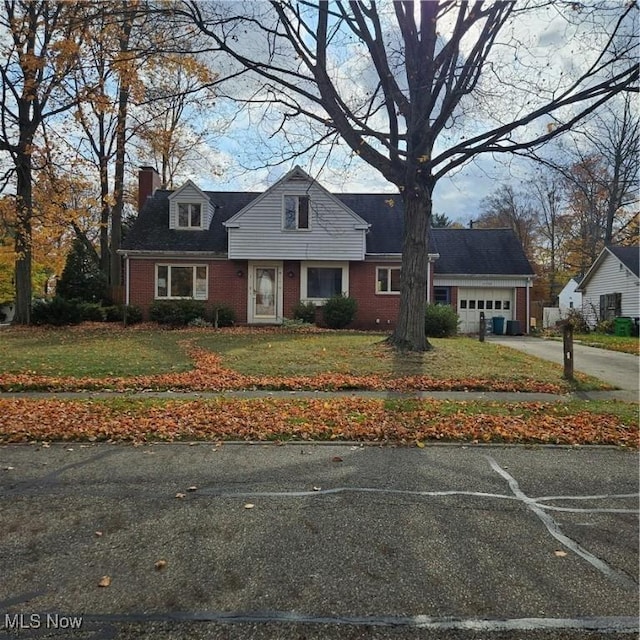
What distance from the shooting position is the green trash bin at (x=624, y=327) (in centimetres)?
2383

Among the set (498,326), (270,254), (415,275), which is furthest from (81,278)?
(498,326)

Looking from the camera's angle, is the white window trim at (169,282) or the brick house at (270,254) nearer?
the brick house at (270,254)

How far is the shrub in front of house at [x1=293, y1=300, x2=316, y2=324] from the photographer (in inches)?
821

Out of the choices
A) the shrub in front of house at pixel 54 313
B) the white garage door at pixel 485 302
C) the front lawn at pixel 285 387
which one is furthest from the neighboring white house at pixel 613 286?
the shrub in front of house at pixel 54 313

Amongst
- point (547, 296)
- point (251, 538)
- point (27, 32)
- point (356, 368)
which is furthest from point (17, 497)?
point (547, 296)

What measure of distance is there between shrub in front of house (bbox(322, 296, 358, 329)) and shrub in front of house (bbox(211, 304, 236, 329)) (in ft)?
13.1

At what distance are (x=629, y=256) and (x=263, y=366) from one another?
25.4m

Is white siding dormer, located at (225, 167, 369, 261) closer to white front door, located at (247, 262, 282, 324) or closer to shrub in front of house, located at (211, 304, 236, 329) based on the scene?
white front door, located at (247, 262, 282, 324)

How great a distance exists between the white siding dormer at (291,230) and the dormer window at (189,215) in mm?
2645

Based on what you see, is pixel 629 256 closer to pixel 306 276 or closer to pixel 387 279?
pixel 387 279

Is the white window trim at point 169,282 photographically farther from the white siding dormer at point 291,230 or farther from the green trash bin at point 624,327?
the green trash bin at point 624,327

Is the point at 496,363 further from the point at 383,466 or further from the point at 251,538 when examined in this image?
the point at 251,538

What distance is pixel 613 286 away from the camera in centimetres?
2783

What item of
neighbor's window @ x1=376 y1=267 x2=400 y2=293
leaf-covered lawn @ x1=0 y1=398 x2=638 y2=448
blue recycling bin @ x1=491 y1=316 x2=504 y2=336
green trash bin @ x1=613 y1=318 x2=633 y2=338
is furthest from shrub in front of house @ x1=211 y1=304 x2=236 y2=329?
green trash bin @ x1=613 y1=318 x2=633 y2=338
